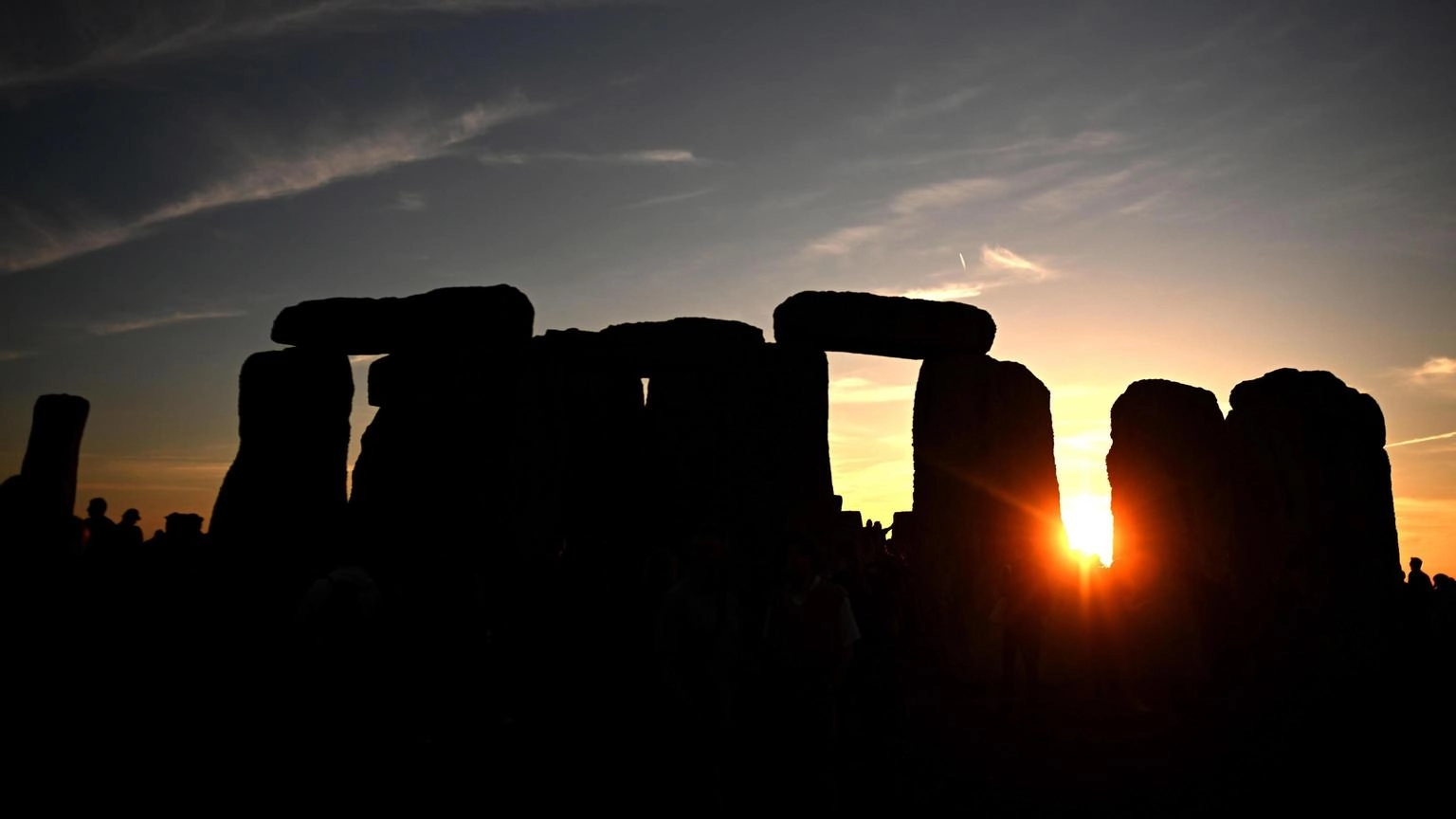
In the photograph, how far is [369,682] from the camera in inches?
234

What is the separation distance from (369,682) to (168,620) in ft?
13.5

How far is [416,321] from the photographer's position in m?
13.5

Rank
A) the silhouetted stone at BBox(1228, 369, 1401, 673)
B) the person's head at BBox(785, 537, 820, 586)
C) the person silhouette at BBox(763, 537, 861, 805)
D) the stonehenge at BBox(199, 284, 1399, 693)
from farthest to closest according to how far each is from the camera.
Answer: the stonehenge at BBox(199, 284, 1399, 693) < the silhouetted stone at BBox(1228, 369, 1401, 673) < the person's head at BBox(785, 537, 820, 586) < the person silhouette at BBox(763, 537, 861, 805)

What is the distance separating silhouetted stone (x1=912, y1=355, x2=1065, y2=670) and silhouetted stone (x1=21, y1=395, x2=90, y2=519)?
9622mm

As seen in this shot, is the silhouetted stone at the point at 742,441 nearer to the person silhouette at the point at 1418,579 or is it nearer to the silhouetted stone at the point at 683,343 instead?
the silhouetted stone at the point at 683,343

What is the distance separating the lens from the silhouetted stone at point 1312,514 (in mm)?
10586

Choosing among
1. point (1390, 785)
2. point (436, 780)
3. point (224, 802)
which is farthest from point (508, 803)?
point (1390, 785)

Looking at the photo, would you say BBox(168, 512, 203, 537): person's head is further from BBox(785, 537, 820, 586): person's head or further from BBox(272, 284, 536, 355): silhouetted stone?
BBox(785, 537, 820, 586): person's head

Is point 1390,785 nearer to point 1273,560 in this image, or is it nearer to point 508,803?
point 1273,560

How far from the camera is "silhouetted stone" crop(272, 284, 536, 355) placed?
13.5 m

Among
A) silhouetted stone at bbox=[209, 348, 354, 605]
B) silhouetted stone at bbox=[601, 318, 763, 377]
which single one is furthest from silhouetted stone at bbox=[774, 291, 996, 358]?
silhouetted stone at bbox=[209, 348, 354, 605]

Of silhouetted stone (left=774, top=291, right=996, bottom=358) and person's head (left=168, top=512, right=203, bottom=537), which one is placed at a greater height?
silhouetted stone (left=774, top=291, right=996, bottom=358)

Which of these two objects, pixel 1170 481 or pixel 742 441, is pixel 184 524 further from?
pixel 1170 481

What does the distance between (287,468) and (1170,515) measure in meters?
10.2
